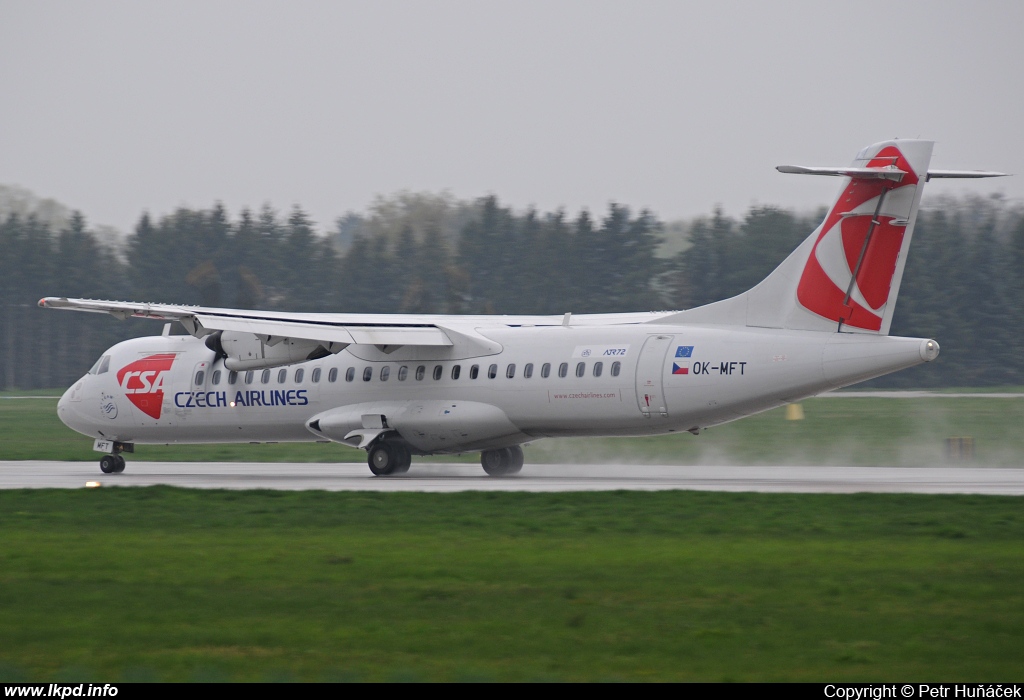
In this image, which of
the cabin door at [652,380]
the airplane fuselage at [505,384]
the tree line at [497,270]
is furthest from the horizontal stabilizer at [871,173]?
the tree line at [497,270]

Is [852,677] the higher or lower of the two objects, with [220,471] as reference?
higher

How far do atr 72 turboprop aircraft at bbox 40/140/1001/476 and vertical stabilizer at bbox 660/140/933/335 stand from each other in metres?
0.03

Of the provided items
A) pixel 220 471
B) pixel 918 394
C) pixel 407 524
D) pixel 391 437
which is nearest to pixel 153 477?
pixel 220 471

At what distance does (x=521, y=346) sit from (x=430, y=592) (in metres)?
13.5

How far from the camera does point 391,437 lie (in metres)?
25.7

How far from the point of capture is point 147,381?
28.5 m

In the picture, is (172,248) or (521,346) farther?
(172,248)

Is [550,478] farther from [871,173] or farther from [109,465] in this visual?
[109,465]

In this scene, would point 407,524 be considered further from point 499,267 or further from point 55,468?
point 499,267

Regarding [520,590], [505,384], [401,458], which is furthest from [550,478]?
[520,590]

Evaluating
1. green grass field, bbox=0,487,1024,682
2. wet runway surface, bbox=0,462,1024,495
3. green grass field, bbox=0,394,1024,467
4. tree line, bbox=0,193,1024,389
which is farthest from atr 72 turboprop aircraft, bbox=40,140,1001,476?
tree line, bbox=0,193,1024,389

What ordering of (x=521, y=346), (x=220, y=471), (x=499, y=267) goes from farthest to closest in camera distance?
(x=499, y=267) < (x=220, y=471) < (x=521, y=346)

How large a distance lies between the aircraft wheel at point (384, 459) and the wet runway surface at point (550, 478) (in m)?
0.25
